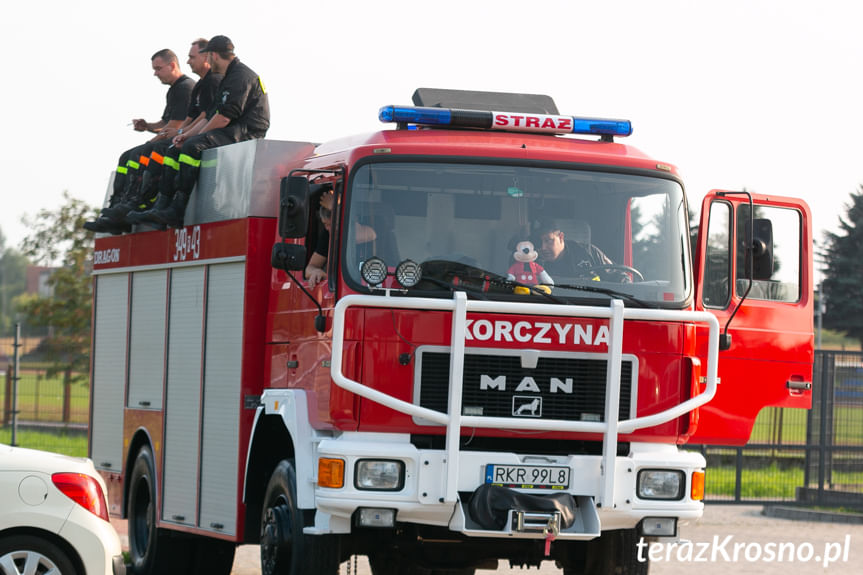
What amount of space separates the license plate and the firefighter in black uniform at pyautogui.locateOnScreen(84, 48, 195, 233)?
17.0 ft

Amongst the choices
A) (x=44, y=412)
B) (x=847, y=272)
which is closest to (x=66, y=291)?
(x=44, y=412)

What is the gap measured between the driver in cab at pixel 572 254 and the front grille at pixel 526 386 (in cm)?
51

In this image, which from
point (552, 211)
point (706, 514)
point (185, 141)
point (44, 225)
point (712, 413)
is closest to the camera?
point (552, 211)

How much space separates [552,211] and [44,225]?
29.0 m

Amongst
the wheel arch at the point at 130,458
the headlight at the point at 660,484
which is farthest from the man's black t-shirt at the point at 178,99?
the headlight at the point at 660,484

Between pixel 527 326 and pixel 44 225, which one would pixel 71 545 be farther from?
pixel 44 225

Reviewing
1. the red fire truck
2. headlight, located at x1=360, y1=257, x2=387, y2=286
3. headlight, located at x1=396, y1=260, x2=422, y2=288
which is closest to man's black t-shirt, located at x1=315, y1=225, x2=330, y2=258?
the red fire truck

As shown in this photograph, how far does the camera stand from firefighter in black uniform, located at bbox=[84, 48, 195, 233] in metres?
12.4

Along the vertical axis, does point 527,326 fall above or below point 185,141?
below

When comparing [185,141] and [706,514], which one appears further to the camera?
[706,514]

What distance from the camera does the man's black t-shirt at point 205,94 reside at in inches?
477

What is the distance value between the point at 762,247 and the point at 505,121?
180cm

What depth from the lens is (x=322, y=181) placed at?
8.89 metres

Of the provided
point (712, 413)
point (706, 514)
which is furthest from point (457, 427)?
point (706, 514)
